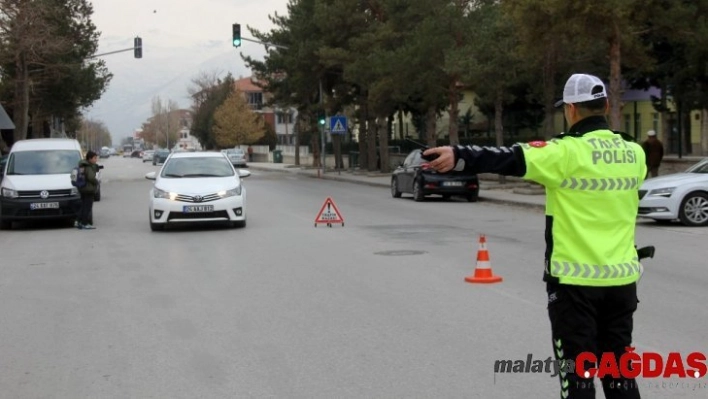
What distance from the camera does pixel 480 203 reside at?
2666cm

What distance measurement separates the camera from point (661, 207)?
17328mm

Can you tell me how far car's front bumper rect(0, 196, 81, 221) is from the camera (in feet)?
62.0

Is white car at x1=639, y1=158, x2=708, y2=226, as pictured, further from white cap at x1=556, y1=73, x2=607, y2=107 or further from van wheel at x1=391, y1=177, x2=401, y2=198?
white cap at x1=556, y1=73, x2=607, y2=107

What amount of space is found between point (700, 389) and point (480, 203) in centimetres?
2074

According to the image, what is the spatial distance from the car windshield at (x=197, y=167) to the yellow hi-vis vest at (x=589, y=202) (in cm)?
1504

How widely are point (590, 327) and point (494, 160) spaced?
88 centimetres

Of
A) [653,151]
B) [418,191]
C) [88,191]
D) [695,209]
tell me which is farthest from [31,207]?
[653,151]

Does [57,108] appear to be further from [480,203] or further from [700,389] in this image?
[700,389]

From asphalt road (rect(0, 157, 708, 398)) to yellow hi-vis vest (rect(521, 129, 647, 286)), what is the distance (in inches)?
81.8

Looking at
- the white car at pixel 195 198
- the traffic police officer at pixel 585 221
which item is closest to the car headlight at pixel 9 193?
the white car at pixel 195 198

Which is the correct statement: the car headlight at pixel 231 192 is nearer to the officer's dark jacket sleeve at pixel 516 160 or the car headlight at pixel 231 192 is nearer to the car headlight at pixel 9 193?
the car headlight at pixel 9 193

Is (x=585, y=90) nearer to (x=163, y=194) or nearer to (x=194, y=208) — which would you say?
(x=194, y=208)

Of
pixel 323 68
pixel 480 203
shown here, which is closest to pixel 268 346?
pixel 480 203

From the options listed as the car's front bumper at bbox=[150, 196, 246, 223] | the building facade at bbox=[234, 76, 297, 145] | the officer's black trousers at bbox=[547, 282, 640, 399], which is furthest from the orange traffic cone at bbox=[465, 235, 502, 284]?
the building facade at bbox=[234, 76, 297, 145]
